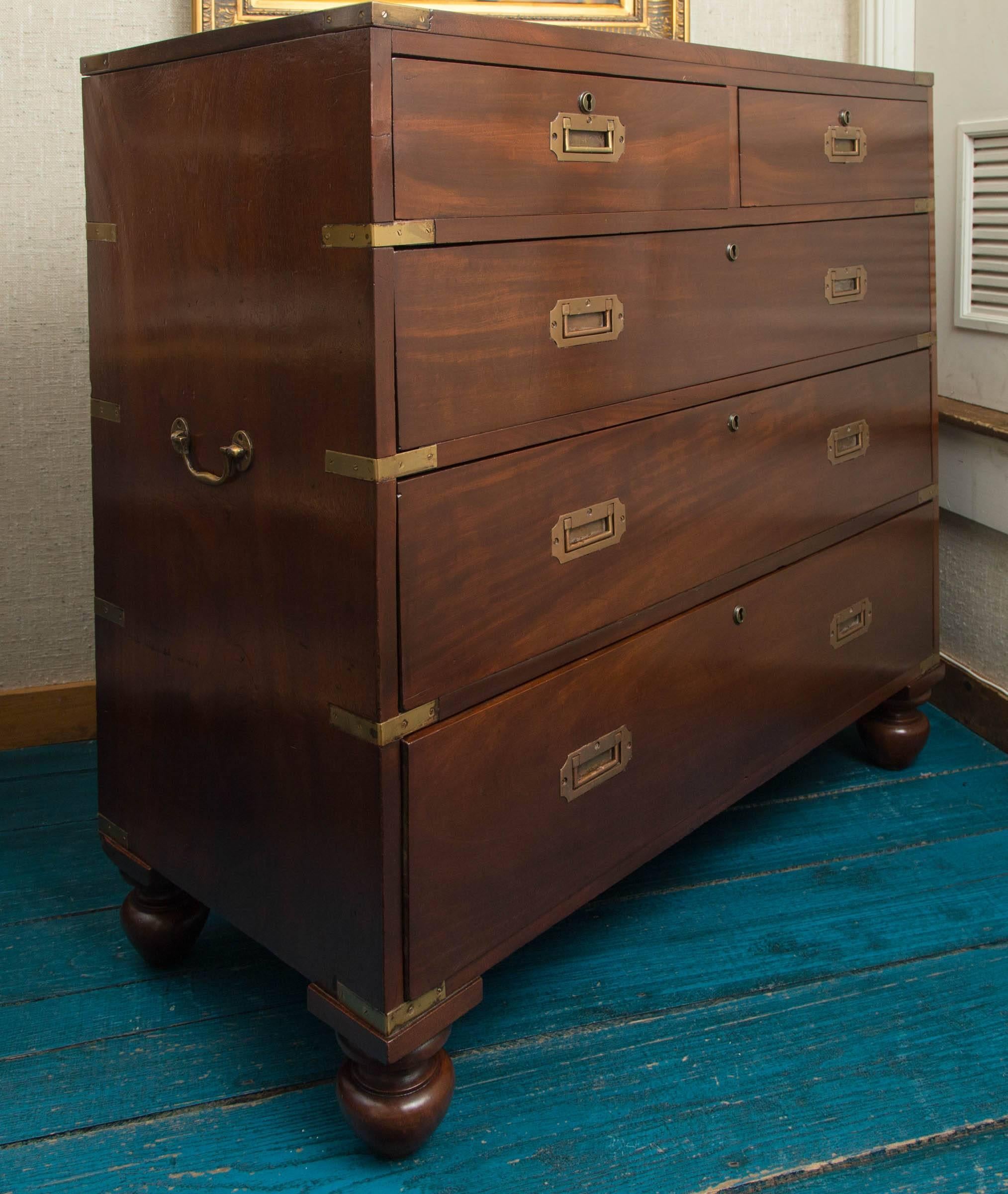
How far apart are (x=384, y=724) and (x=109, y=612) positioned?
1.77 feet

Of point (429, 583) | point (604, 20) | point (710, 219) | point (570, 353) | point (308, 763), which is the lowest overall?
point (308, 763)

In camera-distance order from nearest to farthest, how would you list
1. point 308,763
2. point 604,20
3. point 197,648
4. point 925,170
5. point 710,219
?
1. point 308,763
2. point 197,648
3. point 710,219
4. point 925,170
5. point 604,20

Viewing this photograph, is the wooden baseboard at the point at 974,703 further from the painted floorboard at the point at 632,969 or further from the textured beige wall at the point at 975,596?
the painted floorboard at the point at 632,969

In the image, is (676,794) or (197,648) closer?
(197,648)

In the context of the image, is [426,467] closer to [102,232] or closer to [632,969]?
[102,232]

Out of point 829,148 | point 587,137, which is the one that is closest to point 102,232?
point 587,137

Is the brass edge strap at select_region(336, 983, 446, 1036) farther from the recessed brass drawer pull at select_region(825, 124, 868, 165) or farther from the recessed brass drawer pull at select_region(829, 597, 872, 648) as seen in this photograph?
the recessed brass drawer pull at select_region(825, 124, 868, 165)

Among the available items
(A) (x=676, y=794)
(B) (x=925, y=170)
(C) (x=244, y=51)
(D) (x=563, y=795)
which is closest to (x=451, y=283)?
(C) (x=244, y=51)

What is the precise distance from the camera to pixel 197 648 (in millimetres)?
1469

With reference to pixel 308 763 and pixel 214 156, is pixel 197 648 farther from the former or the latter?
pixel 214 156

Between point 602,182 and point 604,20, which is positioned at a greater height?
point 604,20

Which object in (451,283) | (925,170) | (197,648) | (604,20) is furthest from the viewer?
(604,20)

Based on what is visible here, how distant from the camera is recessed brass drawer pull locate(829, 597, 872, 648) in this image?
2.02 m

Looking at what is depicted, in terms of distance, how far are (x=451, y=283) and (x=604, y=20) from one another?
1.27 metres
